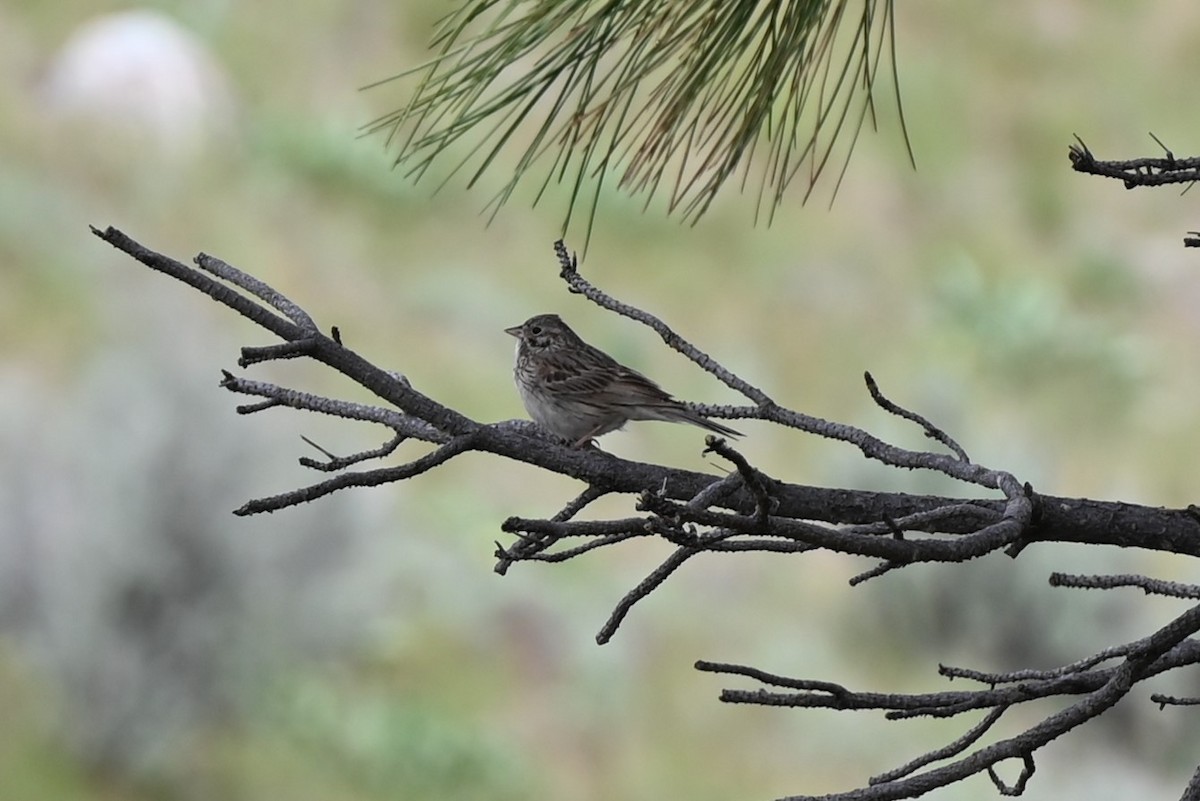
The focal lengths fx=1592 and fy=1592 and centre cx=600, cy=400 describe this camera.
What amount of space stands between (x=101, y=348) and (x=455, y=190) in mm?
6051

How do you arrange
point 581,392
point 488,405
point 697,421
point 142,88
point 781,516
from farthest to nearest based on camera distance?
point 142,88 → point 488,405 → point 581,392 → point 697,421 → point 781,516

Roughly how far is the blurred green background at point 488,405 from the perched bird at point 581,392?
6.28 metres

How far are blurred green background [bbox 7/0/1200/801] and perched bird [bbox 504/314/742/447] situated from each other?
6.28 meters

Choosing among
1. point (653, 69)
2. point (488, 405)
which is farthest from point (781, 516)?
point (488, 405)

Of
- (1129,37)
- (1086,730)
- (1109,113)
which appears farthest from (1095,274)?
(1086,730)

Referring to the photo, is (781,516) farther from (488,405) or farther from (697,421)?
(488,405)

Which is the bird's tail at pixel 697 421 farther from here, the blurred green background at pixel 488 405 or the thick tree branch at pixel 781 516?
the blurred green background at pixel 488 405

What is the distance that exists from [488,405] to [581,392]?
992 cm

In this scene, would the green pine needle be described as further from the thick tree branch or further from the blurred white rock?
the blurred white rock

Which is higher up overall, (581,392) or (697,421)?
(581,392)

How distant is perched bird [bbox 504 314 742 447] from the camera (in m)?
3.86

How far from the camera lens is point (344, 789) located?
32.6 ft

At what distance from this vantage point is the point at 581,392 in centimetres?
397

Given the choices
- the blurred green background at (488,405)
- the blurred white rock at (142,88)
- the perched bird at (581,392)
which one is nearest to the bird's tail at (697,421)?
the perched bird at (581,392)
